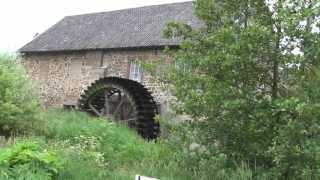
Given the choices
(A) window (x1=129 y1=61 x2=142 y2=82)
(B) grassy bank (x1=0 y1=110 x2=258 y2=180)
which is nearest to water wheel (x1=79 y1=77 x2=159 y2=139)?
(A) window (x1=129 y1=61 x2=142 y2=82)

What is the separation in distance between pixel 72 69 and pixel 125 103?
26.3 feet

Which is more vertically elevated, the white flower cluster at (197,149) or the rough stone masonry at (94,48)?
the rough stone masonry at (94,48)

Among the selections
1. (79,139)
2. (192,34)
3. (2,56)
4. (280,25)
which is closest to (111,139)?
(79,139)

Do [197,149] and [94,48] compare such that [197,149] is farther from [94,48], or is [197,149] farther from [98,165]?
[94,48]

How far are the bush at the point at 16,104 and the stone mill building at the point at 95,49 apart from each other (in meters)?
11.2

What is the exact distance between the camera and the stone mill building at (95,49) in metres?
29.2

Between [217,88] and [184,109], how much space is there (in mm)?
773

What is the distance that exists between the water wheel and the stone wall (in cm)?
378

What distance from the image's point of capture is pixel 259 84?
329 inches

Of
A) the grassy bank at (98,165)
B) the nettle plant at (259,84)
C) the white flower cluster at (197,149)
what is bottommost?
the grassy bank at (98,165)

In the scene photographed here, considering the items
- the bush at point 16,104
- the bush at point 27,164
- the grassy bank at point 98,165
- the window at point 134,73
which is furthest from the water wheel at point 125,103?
the bush at point 27,164

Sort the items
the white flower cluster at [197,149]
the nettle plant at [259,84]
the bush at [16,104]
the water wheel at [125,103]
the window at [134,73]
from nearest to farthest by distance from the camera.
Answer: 1. the nettle plant at [259,84]
2. the white flower cluster at [197,149]
3. the bush at [16,104]
4. the water wheel at [125,103]
5. the window at [134,73]

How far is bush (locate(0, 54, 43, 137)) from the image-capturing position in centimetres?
1467

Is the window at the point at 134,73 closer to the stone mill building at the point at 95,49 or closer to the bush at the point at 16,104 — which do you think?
the stone mill building at the point at 95,49
